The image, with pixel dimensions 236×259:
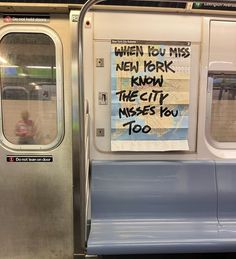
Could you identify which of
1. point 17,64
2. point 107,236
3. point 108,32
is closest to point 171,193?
point 107,236

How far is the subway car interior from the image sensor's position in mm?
2336

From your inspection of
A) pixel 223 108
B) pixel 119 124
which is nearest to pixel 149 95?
pixel 119 124

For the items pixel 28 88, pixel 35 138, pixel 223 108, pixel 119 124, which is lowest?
pixel 35 138

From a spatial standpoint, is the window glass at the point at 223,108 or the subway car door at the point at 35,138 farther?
the window glass at the point at 223,108

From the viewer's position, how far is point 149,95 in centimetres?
240

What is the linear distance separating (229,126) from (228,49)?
0.62 metres

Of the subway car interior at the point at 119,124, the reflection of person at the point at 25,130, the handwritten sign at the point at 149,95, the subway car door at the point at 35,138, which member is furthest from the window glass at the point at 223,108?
the reflection of person at the point at 25,130

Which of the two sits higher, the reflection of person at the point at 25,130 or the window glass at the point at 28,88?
the window glass at the point at 28,88

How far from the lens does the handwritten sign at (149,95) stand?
2.36 m

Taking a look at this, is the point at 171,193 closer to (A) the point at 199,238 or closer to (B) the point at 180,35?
(A) the point at 199,238

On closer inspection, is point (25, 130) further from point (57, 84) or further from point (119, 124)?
point (119, 124)

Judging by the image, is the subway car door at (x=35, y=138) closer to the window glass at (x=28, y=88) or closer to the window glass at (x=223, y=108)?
the window glass at (x=28, y=88)

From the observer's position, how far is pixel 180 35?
7.77ft

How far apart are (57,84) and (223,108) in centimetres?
136
